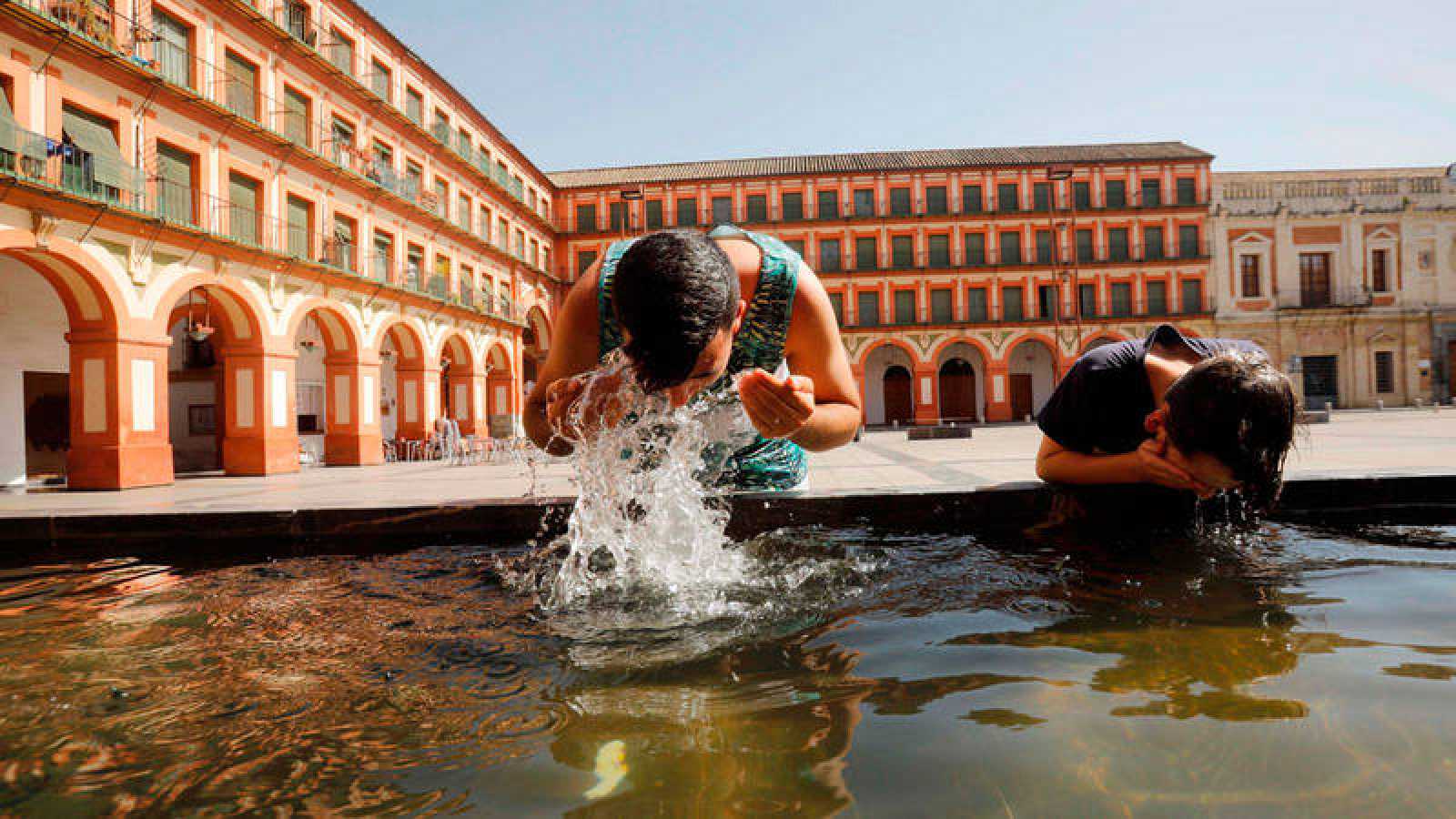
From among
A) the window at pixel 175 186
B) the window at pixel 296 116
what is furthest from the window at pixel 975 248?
the window at pixel 175 186

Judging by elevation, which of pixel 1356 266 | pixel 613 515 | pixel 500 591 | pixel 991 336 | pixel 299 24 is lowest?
pixel 500 591

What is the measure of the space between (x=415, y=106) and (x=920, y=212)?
24.1m

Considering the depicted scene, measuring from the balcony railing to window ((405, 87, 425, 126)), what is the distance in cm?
1273

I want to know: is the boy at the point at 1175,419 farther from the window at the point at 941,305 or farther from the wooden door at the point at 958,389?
the wooden door at the point at 958,389

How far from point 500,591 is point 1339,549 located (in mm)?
3381

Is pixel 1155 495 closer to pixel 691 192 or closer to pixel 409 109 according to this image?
pixel 409 109

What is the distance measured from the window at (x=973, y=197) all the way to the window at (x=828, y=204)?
248 inches

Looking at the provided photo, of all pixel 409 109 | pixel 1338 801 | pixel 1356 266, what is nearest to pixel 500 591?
pixel 1338 801

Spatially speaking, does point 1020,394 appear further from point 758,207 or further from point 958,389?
point 758,207

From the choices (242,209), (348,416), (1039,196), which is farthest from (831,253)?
(242,209)

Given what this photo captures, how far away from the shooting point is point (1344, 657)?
1.73 m

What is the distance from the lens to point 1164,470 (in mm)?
2381

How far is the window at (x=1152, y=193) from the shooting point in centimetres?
3653

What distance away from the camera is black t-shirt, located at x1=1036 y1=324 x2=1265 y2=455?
278cm
